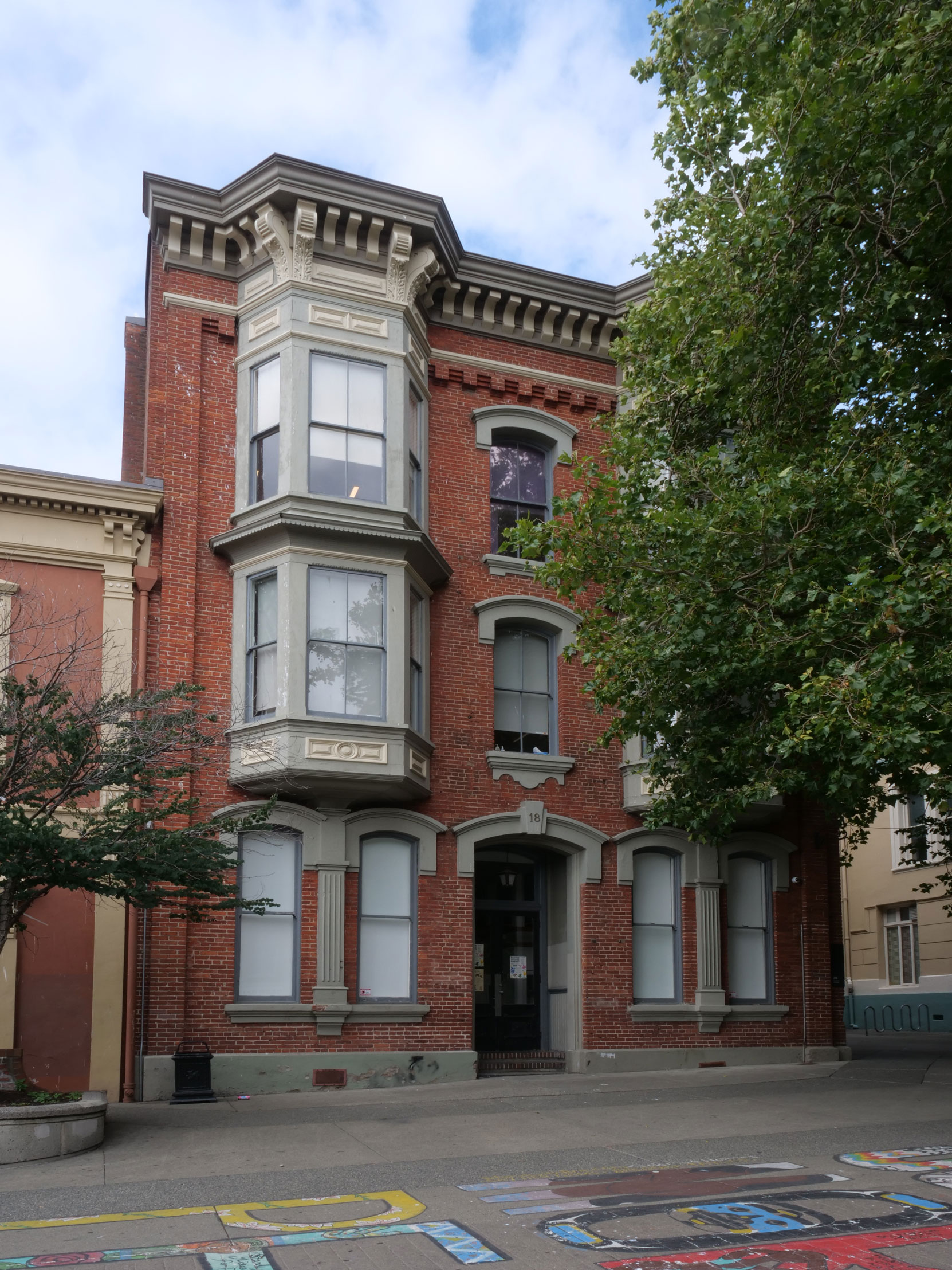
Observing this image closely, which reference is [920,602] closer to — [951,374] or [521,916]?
[951,374]

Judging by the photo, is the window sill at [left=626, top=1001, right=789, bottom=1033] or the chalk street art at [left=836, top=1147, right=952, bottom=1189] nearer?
the chalk street art at [left=836, top=1147, right=952, bottom=1189]

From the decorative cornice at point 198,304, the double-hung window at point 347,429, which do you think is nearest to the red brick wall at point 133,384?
the decorative cornice at point 198,304

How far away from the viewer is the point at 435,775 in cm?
1845

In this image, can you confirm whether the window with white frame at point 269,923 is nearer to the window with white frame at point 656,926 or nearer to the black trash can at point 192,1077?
the black trash can at point 192,1077

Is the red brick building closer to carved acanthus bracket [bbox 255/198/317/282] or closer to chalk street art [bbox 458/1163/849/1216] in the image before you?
carved acanthus bracket [bbox 255/198/317/282]

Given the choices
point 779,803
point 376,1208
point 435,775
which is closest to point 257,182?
point 435,775

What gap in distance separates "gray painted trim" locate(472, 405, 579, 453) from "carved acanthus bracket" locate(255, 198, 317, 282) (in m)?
3.64

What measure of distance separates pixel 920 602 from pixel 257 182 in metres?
11.6

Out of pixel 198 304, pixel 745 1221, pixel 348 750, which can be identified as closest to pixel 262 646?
pixel 348 750

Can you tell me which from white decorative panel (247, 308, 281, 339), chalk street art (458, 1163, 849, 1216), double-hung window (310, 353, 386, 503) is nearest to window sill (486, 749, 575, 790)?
double-hung window (310, 353, 386, 503)

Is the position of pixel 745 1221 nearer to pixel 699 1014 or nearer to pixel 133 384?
pixel 699 1014

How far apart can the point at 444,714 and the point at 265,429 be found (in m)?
5.02

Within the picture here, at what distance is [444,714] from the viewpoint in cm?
1877

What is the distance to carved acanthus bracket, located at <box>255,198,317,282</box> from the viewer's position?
1808cm
